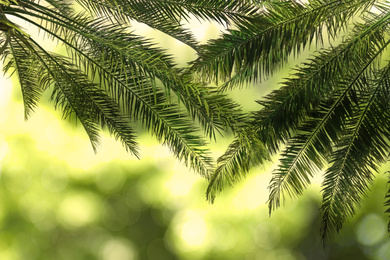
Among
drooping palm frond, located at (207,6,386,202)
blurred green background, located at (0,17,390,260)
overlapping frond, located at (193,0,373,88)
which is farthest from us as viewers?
blurred green background, located at (0,17,390,260)

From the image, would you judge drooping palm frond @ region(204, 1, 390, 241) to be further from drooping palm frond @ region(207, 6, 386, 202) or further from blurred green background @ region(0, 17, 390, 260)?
blurred green background @ region(0, 17, 390, 260)

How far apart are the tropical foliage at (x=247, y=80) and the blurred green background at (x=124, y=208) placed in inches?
85.9

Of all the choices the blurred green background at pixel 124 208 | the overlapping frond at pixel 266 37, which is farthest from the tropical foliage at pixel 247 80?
the blurred green background at pixel 124 208

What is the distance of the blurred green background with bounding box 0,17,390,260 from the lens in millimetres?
7918

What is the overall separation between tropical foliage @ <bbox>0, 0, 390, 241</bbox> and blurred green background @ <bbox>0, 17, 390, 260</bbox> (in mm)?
2183

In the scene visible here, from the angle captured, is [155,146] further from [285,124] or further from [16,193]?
[285,124]

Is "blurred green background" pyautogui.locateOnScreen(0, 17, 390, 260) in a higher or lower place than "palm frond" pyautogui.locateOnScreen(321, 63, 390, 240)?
lower

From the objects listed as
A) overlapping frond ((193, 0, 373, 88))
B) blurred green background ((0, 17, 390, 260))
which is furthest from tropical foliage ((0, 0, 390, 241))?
blurred green background ((0, 17, 390, 260))

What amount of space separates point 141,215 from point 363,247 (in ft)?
12.8

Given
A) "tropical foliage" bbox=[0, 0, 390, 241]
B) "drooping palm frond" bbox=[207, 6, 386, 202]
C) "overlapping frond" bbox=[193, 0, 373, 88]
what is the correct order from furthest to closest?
"drooping palm frond" bbox=[207, 6, 386, 202] < "overlapping frond" bbox=[193, 0, 373, 88] < "tropical foliage" bbox=[0, 0, 390, 241]

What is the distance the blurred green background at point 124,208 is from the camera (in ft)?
26.0

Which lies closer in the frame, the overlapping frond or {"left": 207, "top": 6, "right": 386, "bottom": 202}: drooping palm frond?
the overlapping frond

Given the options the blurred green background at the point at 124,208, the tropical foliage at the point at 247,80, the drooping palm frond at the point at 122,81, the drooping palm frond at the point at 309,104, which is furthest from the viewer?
the blurred green background at the point at 124,208

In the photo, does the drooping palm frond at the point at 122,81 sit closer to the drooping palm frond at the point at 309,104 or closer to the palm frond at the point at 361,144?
the drooping palm frond at the point at 309,104
